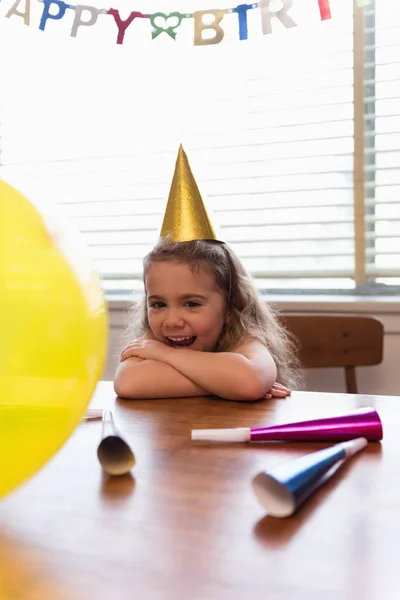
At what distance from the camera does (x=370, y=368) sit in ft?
6.24

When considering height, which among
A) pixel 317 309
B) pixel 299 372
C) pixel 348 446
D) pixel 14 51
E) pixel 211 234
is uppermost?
pixel 14 51

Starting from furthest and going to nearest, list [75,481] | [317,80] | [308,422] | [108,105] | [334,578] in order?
[108,105], [317,80], [308,422], [75,481], [334,578]

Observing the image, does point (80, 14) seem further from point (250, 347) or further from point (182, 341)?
point (250, 347)

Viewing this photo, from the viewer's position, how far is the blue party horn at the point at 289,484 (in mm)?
515

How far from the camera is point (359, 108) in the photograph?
6.51ft

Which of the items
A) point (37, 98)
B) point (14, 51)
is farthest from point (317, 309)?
point (14, 51)

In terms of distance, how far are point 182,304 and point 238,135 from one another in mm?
1051

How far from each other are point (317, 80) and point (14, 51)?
3.59 feet

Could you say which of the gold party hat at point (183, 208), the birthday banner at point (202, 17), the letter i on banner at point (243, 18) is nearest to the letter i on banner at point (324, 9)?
the birthday banner at point (202, 17)

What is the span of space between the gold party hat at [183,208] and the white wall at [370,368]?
2.78 ft

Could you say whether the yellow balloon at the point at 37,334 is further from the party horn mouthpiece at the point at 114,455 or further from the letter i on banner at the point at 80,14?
the letter i on banner at the point at 80,14

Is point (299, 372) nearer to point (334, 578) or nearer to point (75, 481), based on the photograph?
point (75, 481)

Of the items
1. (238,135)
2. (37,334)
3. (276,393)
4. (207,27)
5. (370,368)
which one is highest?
(207,27)

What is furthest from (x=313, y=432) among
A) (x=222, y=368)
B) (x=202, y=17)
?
(x=202, y=17)
